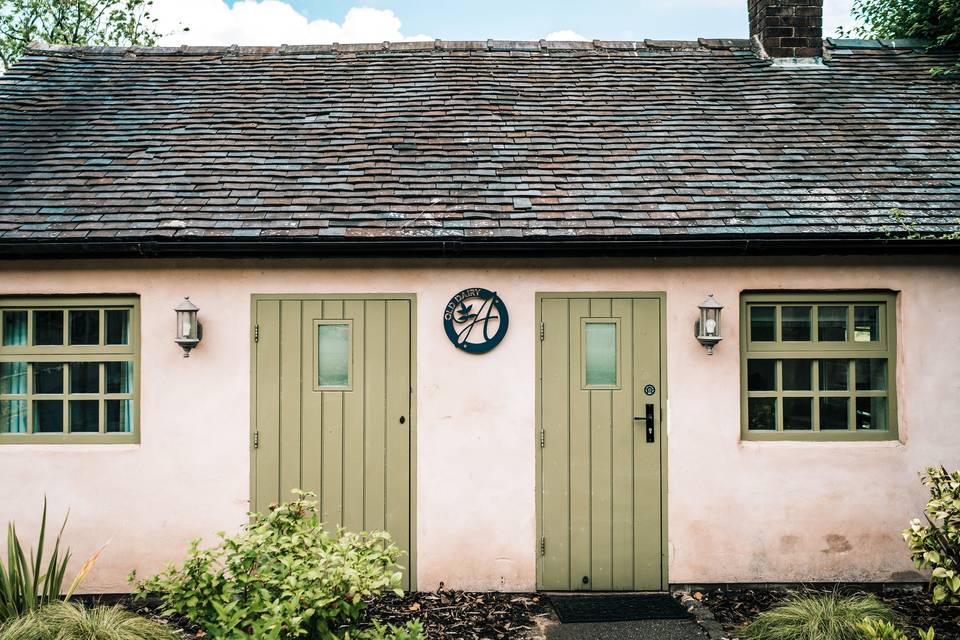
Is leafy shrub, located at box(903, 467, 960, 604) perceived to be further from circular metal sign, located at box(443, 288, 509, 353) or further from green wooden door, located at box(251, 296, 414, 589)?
green wooden door, located at box(251, 296, 414, 589)

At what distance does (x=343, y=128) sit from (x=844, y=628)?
6149 millimetres

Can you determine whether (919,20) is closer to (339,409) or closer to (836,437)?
(836,437)

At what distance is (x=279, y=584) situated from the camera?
3.40 m

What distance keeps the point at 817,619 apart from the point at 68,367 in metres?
6.04

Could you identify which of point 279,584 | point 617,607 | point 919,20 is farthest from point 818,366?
point 919,20

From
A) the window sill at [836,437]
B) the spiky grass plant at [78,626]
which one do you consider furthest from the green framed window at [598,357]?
the spiky grass plant at [78,626]

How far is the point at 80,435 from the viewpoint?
556 centimetres

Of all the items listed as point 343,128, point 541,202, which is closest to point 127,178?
point 343,128

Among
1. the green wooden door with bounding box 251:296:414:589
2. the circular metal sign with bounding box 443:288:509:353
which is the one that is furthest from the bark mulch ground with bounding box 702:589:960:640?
the circular metal sign with bounding box 443:288:509:353

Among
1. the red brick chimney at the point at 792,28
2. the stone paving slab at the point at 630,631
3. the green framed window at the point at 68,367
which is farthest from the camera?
the red brick chimney at the point at 792,28

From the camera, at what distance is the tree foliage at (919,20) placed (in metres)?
7.88

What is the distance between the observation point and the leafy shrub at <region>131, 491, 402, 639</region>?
10.7 ft

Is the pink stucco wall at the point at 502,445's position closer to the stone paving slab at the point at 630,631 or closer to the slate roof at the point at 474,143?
the slate roof at the point at 474,143

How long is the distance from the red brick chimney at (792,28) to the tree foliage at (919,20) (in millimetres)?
1347
